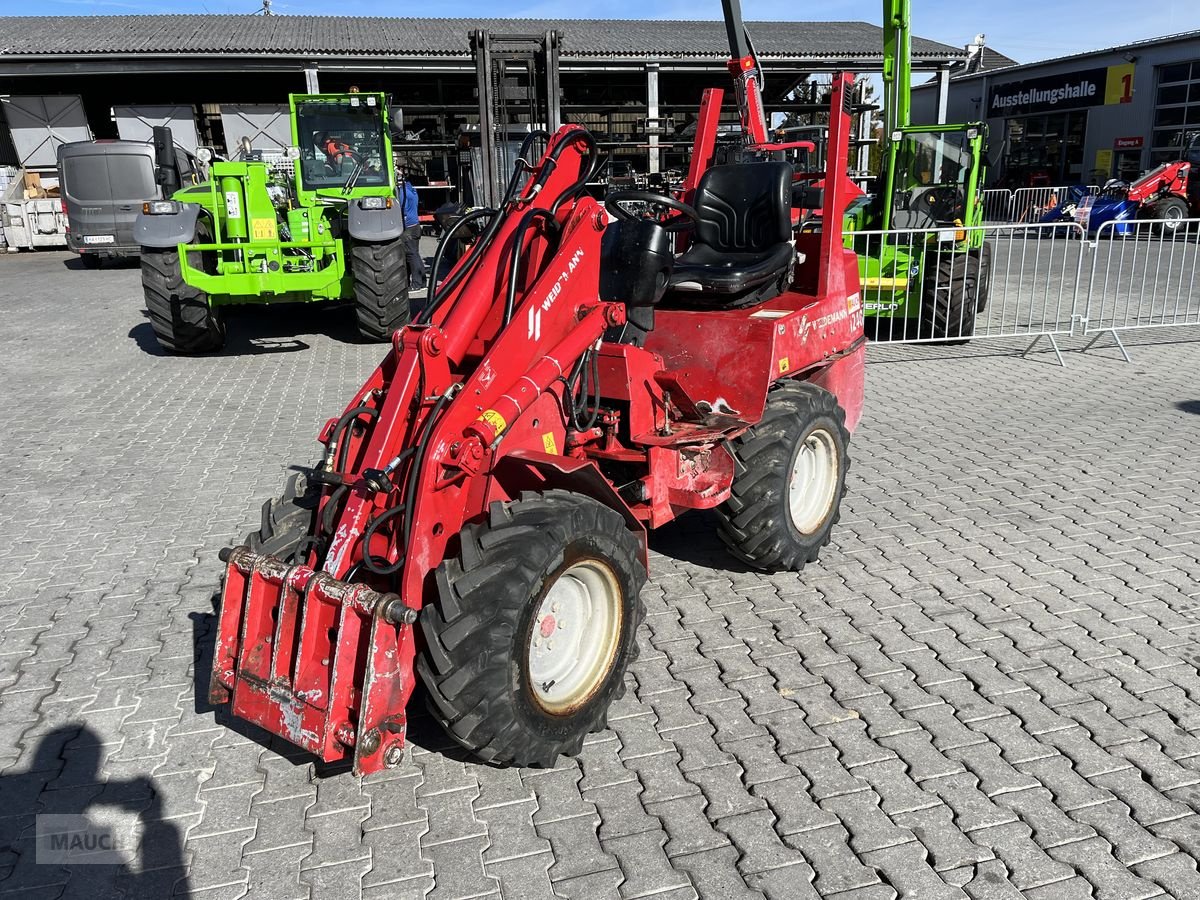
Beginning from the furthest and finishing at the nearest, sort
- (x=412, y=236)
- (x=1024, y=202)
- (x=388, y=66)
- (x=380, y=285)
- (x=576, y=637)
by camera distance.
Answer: (x=1024, y=202) < (x=388, y=66) < (x=412, y=236) < (x=380, y=285) < (x=576, y=637)

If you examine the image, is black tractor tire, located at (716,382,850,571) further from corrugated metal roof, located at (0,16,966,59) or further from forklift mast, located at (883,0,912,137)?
corrugated metal roof, located at (0,16,966,59)

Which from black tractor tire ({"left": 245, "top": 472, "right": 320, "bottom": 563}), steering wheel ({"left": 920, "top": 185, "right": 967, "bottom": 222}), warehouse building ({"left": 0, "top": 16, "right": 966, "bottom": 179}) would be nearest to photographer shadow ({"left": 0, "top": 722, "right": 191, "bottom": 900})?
black tractor tire ({"left": 245, "top": 472, "right": 320, "bottom": 563})

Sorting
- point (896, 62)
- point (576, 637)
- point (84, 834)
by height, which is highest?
point (896, 62)

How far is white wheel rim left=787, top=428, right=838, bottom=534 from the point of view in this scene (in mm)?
4773

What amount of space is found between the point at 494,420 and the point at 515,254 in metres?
0.71

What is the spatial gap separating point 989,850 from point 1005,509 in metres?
3.00

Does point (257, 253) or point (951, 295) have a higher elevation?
point (257, 253)

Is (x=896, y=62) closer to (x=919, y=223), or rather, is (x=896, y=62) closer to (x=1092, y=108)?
(x=919, y=223)

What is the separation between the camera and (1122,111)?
90.4ft

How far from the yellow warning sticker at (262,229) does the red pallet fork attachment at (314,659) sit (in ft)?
24.4

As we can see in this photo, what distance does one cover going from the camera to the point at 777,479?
4301 mm

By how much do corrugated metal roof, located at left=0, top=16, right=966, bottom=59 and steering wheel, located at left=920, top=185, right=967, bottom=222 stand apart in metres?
15.8

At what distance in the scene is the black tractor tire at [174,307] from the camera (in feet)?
31.1

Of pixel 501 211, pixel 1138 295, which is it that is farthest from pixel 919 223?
pixel 501 211
